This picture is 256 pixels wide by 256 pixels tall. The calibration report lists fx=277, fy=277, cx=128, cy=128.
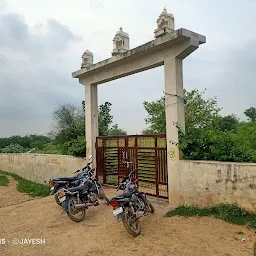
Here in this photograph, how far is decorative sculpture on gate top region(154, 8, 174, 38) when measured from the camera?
6281 millimetres

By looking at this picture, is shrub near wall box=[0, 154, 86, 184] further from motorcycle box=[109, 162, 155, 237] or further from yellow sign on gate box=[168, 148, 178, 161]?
motorcycle box=[109, 162, 155, 237]

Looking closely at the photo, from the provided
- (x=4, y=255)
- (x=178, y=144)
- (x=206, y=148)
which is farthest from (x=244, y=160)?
(x=4, y=255)

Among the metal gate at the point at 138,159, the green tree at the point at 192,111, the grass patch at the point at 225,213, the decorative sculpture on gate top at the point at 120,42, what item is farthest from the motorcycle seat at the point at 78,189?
the green tree at the point at 192,111

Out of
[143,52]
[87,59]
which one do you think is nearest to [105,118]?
[87,59]

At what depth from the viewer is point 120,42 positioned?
7.50 metres

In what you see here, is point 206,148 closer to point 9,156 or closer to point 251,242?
point 251,242

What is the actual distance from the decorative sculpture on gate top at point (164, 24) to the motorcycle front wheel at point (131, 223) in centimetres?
396

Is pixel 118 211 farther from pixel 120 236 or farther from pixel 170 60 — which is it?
pixel 170 60

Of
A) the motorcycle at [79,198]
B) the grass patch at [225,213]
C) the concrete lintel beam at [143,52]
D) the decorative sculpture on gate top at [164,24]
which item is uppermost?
the decorative sculpture on gate top at [164,24]

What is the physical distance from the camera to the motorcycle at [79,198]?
5.60m

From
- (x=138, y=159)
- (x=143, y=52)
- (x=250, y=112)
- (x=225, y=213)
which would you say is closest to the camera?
(x=225, y=213)

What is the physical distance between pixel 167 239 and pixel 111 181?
407 centimetres

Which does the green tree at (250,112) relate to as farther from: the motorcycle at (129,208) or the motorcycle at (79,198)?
the motorcycle at (129,208)

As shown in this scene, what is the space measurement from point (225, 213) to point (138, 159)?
2749mm
